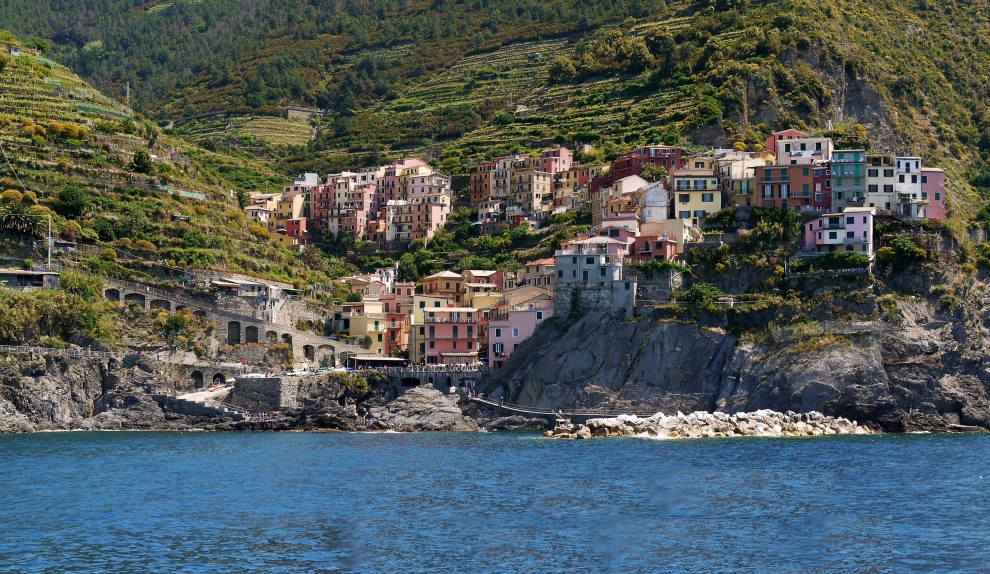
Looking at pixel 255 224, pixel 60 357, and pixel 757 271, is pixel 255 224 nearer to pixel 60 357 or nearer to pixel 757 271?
pixel 60 357

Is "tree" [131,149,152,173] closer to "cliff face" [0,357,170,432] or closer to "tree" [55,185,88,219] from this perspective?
"tree" [55,185,88,219]

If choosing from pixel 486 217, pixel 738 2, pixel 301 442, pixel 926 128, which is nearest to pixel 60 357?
pixel 301 442

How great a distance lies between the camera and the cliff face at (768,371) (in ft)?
257

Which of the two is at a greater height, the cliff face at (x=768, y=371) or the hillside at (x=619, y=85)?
the hillside at (x=619, y=85)

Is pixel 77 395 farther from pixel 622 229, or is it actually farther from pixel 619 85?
pixel 619 85

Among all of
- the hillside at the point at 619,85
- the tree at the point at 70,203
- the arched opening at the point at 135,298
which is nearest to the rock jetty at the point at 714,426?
the hillside at the point at 619,85

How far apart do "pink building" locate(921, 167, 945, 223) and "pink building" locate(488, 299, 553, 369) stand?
25.2 m

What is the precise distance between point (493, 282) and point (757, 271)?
22.6 metres

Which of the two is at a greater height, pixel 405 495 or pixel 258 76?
pixel 258 76

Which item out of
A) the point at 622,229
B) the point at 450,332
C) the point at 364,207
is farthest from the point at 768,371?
the point at 364,207

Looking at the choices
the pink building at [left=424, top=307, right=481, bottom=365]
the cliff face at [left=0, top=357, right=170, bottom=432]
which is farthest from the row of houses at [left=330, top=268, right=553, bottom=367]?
the cliff face at [left=0, top=357, right=170, bottom=432]

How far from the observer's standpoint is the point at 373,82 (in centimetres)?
18512

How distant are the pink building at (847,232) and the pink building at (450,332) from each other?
23045mm

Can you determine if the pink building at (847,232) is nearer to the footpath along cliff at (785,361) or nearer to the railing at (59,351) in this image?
the footpath along cliff at (785,361)
